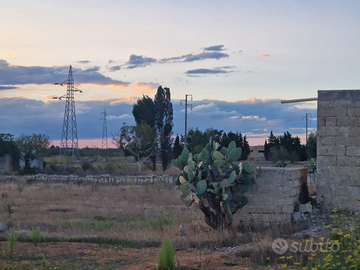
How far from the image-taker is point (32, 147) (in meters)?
40.7

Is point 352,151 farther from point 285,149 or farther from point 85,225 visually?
point 285,149

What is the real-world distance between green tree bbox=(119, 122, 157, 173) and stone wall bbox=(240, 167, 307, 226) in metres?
27.4

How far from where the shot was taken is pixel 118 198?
18328 mm

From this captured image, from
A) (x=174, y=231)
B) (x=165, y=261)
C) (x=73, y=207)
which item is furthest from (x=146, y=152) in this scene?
(x=165, y=261)

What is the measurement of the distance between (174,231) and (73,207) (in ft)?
22.5

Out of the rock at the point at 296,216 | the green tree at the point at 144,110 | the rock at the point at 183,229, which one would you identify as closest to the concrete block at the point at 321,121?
the rock at the point at 296,216

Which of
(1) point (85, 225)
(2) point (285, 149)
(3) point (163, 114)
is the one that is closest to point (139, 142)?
(3) point (163, 114)

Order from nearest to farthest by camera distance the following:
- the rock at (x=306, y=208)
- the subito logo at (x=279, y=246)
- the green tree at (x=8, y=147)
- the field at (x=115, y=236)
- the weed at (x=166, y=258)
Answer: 1. the weed at (x=166, y=258)
2. the field at (x=115, y=236)
3. the subito logo at (x=279, y=246)
4. the rock at (x=306, y=208)
5. the green tree at (x=8, y=147)

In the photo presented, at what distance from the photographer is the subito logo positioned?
759 cm

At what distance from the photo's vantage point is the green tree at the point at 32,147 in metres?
39.5

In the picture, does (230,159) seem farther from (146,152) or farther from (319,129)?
(146,152)

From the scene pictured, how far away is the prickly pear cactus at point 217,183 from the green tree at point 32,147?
31.5 meters

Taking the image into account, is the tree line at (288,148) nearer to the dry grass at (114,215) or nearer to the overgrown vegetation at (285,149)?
the overgrown vegetation at (285,149)

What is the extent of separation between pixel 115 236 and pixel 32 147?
34.1 m
